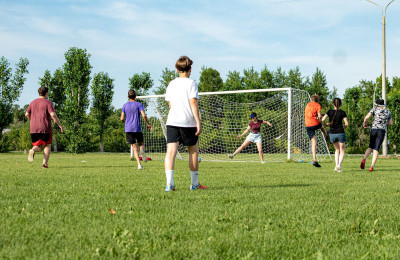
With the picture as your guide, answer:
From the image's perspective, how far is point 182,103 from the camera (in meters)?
5.71

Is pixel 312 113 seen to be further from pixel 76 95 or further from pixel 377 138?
pixel 76 95

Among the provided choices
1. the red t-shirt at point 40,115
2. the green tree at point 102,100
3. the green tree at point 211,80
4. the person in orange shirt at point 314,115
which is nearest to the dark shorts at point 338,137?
the person in orange shirt at point 314,115

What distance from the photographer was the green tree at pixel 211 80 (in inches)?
1971

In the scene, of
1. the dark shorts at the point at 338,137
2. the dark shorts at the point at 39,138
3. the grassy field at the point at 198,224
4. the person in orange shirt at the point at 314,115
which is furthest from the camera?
the person in orange shirt at the point at 314,115

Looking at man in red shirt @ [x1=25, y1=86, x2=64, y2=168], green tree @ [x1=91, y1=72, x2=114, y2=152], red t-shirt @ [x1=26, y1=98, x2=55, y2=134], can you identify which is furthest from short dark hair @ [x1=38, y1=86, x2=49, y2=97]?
green tree @ [x1=91, y1=72, x2=114, y2=152]

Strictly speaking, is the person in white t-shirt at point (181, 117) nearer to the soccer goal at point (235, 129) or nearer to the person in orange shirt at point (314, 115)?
the person in orange shirt at point (314, 115)

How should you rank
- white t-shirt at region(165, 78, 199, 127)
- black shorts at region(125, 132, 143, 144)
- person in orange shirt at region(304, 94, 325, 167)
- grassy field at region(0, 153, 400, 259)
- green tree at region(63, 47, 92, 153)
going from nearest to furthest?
grassy field at region(0, 153, 400, 259)
white t-shirt at region(165, 78, 199, 127)
black shorts at region(125, 132, 143, 144)
person in orange shirt at region(304, 94, 325, 167)
green tree at region(63, 47, 92, 153)

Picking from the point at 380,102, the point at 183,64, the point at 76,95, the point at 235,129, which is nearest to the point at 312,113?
the point at 380,102

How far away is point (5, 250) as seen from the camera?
255cm

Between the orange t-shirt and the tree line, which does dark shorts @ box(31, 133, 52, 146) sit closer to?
the orange t-shirt

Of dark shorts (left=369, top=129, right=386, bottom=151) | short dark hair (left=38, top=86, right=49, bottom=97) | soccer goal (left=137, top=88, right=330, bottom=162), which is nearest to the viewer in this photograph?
short dark hair (left=38, top=86, right=49, bottom=97)

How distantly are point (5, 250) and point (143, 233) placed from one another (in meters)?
1.00

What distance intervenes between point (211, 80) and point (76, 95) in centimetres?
2025

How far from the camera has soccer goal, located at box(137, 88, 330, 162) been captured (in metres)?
17.8
